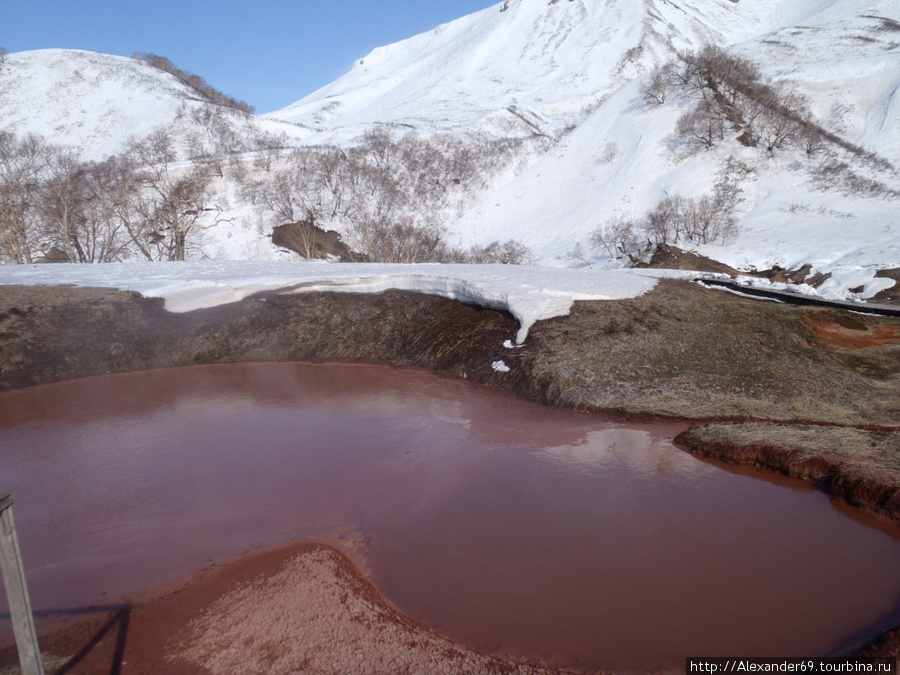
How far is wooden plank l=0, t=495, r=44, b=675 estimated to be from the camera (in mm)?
2730

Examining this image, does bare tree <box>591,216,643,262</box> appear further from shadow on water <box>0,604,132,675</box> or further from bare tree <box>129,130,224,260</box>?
shadow on water <box>0,604,132,675</box>

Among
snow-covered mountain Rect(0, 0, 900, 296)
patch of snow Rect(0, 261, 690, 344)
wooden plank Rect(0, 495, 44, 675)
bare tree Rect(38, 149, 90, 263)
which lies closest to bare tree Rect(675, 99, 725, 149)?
snow-covered mountain Rect(0, 0, 900, 296)

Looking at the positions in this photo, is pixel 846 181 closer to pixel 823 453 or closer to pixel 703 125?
pixel 703 125

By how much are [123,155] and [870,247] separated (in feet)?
152

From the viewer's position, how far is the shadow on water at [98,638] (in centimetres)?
403

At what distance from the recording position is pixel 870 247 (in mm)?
22281

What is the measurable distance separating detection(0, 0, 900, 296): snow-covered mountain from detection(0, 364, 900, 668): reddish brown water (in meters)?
17.0

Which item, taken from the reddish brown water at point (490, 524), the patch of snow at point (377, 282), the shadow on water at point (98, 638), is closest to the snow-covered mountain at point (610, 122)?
the patch of snow at point (377, 282)

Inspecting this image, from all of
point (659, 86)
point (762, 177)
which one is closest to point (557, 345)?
point (762, 177)

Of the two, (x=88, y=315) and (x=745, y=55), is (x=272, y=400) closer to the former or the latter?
(x=88, y=315)

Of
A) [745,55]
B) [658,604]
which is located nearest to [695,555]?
[658,604]

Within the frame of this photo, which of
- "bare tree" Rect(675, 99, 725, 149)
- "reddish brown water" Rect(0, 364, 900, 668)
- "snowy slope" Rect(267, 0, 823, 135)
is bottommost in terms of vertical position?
"reddish brown water" Rect(0, 364, 900, 668)

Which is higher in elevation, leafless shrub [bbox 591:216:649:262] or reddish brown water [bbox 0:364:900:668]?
leafless shrub [bbox 591:216:649:262]

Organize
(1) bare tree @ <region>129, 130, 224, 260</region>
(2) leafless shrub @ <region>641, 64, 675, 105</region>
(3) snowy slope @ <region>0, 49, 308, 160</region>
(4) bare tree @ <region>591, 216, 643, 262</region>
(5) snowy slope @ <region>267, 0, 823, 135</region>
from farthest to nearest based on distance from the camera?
1. (5) snowy slope @ <region>267, 0, 823, 135</region>
2. (2) leafless shrub @ <region>641, 64, 675, 105</region>
3. (3) snowy slope @ <region>0, 49, 308, 160</region>
4. (4) bare tree @ <region>591, 216, 643, 262</region>
5. (1) bare tree @ <region>129, 130, 224, 260</region>
